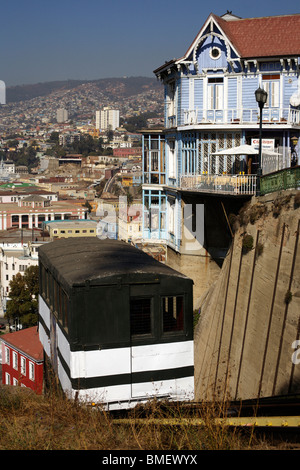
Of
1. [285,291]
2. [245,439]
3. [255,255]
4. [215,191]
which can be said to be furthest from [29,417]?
[215,191]

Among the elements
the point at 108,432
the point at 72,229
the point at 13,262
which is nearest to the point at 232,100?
the point at 108,432

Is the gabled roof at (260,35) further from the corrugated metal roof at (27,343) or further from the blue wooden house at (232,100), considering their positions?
the corrugated metal roof at (27,343)

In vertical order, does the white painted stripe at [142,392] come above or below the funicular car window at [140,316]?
below

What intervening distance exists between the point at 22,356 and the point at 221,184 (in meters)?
17.0

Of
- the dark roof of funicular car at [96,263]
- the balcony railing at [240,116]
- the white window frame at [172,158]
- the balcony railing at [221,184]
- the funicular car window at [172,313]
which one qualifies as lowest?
the funicular car window at [172,313]

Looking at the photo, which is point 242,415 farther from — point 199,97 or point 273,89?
point 199,97

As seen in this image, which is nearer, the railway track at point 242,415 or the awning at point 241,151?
the railway track at point 242,415

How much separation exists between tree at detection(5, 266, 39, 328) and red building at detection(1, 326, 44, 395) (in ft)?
56.2

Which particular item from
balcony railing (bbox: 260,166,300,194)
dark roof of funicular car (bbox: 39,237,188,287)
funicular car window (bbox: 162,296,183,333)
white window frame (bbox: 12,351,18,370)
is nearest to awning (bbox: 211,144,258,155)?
balcony railing (bbox: 260,166,300,194)

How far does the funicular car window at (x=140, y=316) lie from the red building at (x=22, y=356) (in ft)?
58.8

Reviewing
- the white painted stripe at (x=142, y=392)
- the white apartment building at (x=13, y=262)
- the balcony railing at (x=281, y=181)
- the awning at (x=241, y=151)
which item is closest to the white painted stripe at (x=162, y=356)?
the white painted stripe at (x=142, y=392)

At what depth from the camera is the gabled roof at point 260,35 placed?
886 inches

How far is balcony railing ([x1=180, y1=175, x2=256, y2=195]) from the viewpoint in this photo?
2017 cm

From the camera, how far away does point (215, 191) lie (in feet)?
69.4
